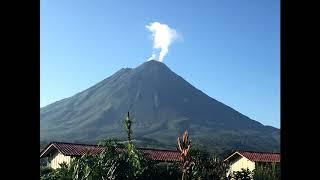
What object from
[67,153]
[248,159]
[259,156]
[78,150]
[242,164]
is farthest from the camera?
[242,164]

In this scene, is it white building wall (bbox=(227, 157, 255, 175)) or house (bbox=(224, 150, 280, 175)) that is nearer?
house (bbox=(224, 150, 280, 175))

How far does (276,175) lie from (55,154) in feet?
55.7

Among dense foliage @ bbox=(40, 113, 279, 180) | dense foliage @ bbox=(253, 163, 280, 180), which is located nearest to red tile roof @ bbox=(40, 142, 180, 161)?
dense foliage @ bbox=(253, 163, 280, 180)

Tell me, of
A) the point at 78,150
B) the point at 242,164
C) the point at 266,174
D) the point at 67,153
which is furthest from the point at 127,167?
the point at 242,164

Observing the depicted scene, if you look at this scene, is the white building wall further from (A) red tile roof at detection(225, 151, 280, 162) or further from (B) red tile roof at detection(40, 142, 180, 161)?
(B) red tile roof at detection(40, 142, 180, 161)

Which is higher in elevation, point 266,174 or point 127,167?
point 127,167

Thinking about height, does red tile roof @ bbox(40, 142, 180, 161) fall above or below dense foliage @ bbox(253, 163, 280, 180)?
above

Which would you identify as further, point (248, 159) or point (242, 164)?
point (242, 164)

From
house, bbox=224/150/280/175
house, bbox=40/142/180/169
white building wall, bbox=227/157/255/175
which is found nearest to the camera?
house, bbox=40/142/180/169

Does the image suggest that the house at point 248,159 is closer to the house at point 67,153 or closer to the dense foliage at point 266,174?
the house at point 67,153

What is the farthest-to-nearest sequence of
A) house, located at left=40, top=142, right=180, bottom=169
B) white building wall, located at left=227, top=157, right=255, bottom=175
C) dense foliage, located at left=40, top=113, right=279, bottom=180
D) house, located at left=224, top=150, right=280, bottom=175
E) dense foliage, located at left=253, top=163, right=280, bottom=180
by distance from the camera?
white building wall, located at left=227, top=157, right=255, bottom=175 < house, located at left=224, top=150, right=280, bottom=175 < house, located at left=40, top=142, right=180, bottom=169 < dense foliage, located at left=253, top=163, right=280, bottom=180 < dense foliage, located at left=40, top=113, right=279, bottom=180

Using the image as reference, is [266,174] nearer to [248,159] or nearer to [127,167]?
[248,159]
